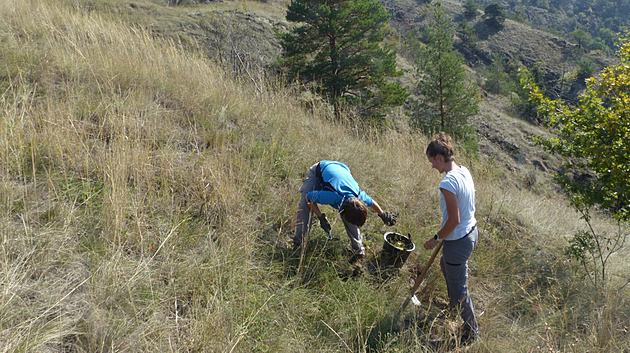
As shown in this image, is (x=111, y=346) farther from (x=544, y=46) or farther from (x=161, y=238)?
(x=544, y=46)

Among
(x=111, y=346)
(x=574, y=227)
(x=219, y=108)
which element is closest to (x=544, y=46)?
(x=574, y=227)

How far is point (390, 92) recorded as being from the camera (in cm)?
1205

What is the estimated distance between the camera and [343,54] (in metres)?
11.7

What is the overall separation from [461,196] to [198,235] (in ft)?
7.17

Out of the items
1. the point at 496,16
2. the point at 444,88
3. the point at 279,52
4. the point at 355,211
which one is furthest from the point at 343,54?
the point at 496,16

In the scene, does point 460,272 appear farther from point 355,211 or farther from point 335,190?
point 335,190

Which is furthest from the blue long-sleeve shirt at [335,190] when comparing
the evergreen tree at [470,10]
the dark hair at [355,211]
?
the evergreen tree at [470,10]

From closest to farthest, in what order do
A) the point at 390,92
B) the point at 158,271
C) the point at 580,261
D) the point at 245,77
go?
the point at 158,271 < the point at 580,261 < the point at 245,77 < the point at 390,92

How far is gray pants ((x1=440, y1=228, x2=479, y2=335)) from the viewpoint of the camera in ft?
9.63

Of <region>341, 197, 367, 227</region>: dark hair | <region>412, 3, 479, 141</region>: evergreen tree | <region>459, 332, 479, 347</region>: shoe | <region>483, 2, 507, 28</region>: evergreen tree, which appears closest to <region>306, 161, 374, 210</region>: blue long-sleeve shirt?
<region>341, 197, 367, 227</region>: dark hair

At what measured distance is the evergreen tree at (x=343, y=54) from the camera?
1156 centimetres

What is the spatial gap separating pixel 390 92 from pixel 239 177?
953 centimetres

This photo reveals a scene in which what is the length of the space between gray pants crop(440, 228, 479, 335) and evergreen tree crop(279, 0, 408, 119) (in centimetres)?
887

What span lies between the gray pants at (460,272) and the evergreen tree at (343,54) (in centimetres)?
887
